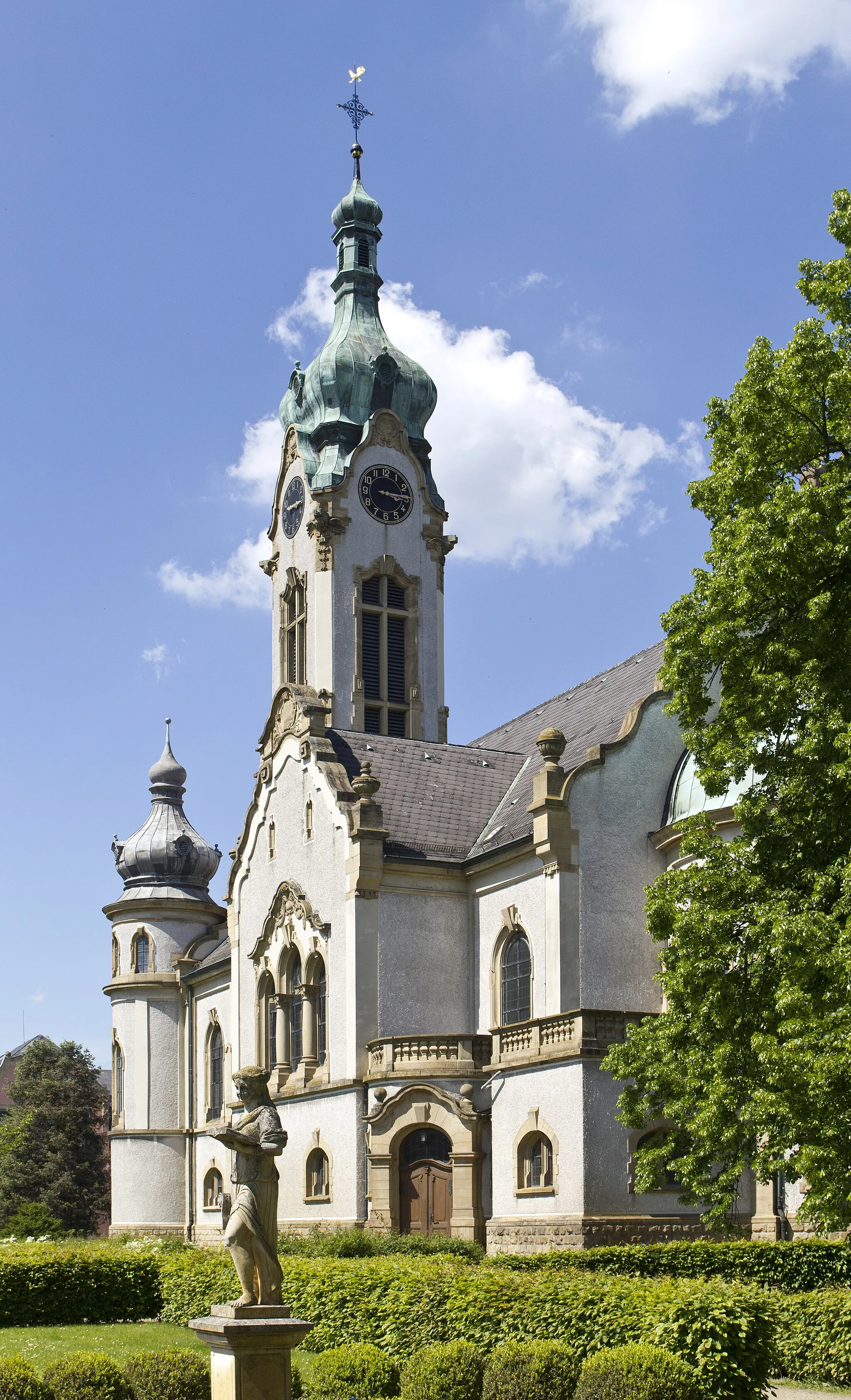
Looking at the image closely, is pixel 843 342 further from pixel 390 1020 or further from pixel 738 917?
pixel 390 1020

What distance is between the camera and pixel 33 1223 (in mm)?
63281

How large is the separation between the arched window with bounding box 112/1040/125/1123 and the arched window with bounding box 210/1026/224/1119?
566 centimetres

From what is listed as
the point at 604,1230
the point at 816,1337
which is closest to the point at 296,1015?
the point at 604,1230

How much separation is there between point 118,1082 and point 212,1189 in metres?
8.11

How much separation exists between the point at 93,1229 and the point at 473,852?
39.8 metres

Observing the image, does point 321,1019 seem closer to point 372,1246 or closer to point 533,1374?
point 372,1246

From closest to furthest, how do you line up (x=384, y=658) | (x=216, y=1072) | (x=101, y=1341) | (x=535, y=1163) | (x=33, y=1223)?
1. (x=101, y=1341)
2. (x=535, y=1163)
3. (x=216, y=1072)
4. (x=384, y=658)
5. (x=33, y=1223)

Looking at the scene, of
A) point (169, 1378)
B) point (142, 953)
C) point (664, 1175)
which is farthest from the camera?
point (142, 953)

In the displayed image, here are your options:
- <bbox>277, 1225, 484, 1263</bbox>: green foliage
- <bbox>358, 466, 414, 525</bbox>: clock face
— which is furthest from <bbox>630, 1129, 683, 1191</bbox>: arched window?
<bbox>358, 466, 414, 525</bbox>: clock face

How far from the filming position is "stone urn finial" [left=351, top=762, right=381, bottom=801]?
38250 mm

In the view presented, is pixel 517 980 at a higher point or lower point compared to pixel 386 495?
lower

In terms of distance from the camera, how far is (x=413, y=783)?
4225 cm

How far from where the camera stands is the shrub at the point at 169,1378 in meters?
16.1

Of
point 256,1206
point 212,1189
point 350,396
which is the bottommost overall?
→ point 212,1189
